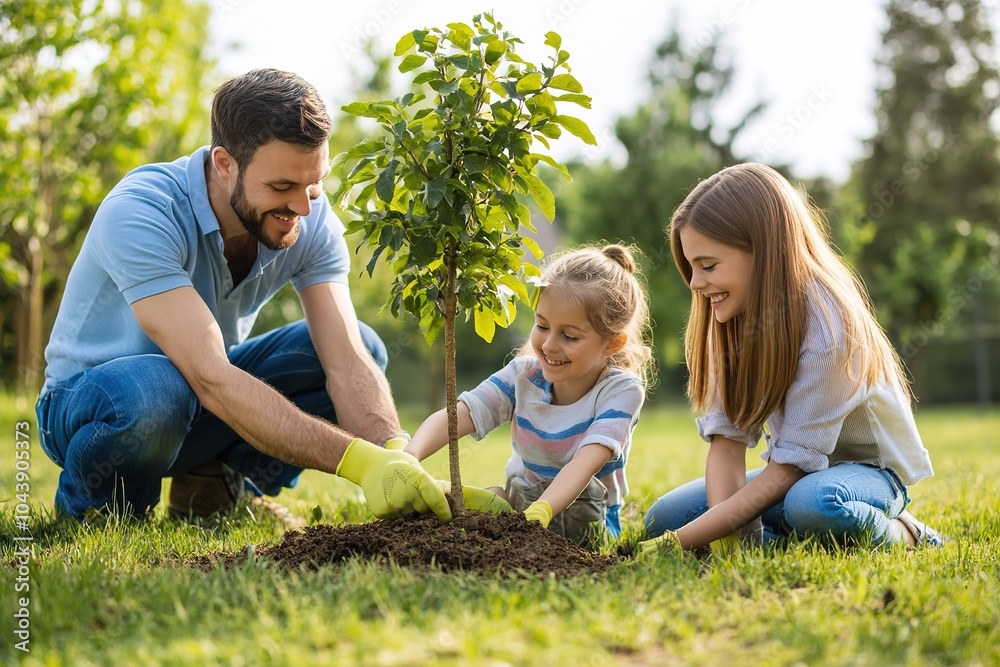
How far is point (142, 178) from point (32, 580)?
5.35ft

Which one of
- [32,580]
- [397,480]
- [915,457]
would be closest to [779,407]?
[915,457]

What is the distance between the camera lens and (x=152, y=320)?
9.56 feet

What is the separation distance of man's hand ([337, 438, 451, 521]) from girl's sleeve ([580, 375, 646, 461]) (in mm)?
556

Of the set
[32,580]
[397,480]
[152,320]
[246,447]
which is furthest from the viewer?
[246,447]

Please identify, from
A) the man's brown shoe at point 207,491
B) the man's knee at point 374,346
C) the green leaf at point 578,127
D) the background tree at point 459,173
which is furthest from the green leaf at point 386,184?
the man's brown shoe at point 207,491

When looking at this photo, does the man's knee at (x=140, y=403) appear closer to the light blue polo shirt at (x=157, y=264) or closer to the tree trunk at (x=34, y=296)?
the light blue polo shirt at (x=157, y=264)

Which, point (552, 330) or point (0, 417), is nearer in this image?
point (552, 330)

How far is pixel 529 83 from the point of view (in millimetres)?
2406

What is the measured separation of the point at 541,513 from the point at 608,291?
83cm

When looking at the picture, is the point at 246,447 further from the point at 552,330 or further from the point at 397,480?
the point at 552,330

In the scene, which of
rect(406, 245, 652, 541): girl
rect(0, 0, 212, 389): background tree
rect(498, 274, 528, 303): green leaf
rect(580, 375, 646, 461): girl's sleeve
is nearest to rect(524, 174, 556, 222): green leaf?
rect(498, 274, 528, 303): green leaf

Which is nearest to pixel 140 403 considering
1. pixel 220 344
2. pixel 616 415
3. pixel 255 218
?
pixel 220 344

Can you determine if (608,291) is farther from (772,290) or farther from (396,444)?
(396,444)

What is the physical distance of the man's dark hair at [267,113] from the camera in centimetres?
304
